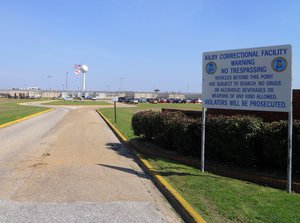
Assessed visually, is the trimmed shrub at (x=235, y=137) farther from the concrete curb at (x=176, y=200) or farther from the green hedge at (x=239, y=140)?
the concrete curb at (x=176, y=200)

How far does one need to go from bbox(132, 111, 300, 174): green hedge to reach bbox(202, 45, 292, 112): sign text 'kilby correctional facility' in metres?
0.49

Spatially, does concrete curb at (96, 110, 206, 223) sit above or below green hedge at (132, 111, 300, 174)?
below

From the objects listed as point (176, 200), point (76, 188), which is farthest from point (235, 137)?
point (76, 188)

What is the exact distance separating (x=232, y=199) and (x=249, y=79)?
298cm

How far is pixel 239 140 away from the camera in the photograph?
904 centimetres

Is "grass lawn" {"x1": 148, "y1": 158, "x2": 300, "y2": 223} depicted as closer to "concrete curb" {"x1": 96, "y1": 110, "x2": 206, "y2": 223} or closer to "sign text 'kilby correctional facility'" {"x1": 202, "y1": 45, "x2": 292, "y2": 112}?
"concrete curb" {"x1": 96, "y1": 110, "x2": 206, "y2": 223}

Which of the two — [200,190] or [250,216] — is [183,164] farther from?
[250,216]

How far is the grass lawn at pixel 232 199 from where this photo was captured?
5.82 m

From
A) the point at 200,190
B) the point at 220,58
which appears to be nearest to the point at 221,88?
the point at 220,58

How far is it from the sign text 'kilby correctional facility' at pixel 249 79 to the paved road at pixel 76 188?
2.60m

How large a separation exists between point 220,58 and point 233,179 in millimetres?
2751

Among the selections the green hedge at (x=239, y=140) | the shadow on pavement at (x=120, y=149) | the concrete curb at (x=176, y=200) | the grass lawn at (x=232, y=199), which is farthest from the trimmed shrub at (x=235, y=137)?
the shadow on pavement at (x=120, y=149)

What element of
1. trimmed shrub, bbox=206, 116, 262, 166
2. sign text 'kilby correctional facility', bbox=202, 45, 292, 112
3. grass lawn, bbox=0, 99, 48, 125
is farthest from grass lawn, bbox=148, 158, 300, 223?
grass lawn, bbox=0, 99, 48, 125

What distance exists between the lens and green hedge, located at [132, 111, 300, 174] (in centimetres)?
834
